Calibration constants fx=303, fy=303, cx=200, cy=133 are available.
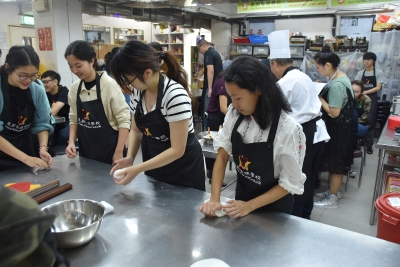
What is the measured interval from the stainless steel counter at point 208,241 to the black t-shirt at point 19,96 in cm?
73

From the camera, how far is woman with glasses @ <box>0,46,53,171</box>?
5.44 feet

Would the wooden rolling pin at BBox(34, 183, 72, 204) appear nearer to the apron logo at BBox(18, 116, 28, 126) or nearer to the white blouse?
the apron logo at BBox(18, 116, 28, 126)

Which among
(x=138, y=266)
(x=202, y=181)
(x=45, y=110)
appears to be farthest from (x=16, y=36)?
(x=138, y=266)

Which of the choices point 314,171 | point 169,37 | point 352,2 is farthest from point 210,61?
point 169,37

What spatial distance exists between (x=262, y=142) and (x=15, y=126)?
149 cm

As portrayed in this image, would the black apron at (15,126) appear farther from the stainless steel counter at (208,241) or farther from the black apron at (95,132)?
the stainless steel counter at (208,241)

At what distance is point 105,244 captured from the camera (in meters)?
1.04

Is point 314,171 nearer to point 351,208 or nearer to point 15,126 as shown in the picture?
point 351,208

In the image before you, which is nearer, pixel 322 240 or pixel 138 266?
pixel 138 266

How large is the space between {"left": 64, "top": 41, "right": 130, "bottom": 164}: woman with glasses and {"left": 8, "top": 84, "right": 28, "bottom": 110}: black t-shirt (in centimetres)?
27

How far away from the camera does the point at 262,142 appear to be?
1214 millimetres

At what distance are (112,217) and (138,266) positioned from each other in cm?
34

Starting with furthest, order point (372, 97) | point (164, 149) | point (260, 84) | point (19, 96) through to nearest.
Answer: point (372, 97) → point (19, 96) → point (164, 149) → point (260, 84)

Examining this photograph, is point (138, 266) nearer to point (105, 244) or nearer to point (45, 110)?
point (105, 244)
